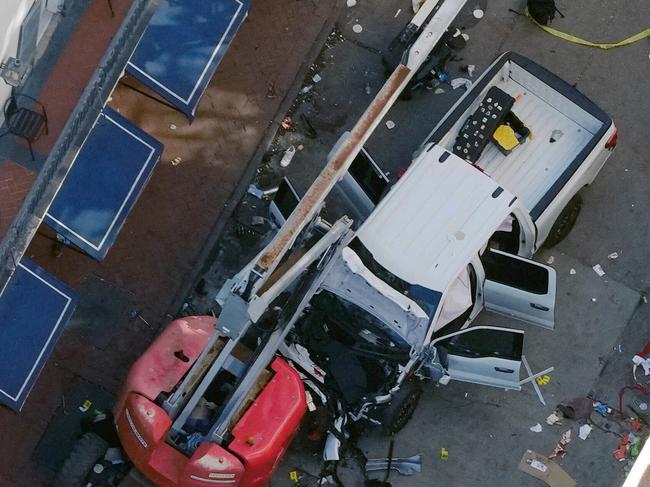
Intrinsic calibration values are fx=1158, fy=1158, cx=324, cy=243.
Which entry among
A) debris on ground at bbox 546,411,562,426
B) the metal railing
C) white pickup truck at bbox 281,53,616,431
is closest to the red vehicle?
white pickup truck at bbox 281,53,616,431

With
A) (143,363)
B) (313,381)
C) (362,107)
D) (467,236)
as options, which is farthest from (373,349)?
(362,107)

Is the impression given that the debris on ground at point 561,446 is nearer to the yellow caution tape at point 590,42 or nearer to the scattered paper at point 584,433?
the scattered paper at point 584,433

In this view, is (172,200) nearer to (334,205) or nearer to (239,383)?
(334,205)

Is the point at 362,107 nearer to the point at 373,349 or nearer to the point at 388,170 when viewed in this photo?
the point at 388,170

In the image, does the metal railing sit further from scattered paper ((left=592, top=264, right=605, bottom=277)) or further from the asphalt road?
scattered paper ((left=592, top=264, right=605, bottom=277))

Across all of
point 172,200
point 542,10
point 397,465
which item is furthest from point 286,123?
point 397,465

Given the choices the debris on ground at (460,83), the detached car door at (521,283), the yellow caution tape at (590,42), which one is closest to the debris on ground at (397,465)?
the detached car door at (521,283)
